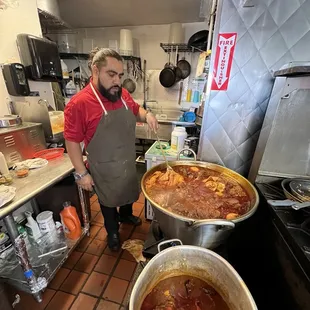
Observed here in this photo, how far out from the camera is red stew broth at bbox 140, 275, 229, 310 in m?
0.68

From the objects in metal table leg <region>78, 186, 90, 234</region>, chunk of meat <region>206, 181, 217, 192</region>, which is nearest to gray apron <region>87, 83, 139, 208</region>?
metal table leg <region>78, 186, 90, 234</region>

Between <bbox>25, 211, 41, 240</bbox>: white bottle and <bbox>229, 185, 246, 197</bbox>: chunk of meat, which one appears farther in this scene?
<bbox>25, 211, 41, 240</bbox>: white bottle

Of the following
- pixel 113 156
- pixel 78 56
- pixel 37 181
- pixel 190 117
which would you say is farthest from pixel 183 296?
pixel 78 56

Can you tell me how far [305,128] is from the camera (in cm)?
97

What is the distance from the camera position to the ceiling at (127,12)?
255 cm

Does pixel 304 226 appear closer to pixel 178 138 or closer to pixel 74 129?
pixel 178 138

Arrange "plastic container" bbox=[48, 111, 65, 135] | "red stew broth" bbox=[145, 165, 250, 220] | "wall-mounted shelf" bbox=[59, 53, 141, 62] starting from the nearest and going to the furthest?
"red stew broth" bbox=[145, 165, 250, 220] → "plastic container" bbox=[48, 111, 65, 135] → "wall-mounted shelf" bbox=[59, 53, 141, 62]

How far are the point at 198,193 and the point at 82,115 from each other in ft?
3.23

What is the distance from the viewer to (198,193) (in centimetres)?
111

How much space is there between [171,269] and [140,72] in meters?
3.86

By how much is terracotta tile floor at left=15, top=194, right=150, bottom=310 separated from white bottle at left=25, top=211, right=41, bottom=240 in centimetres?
38

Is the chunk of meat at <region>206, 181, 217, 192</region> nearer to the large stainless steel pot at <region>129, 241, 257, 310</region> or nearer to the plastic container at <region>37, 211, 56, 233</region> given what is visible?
the large stainless steel pot at <region>129, 241, 257, 310</region>

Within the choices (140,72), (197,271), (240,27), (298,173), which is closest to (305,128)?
(298,173)

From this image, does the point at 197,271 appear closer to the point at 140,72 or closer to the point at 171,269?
the point at 171,269
